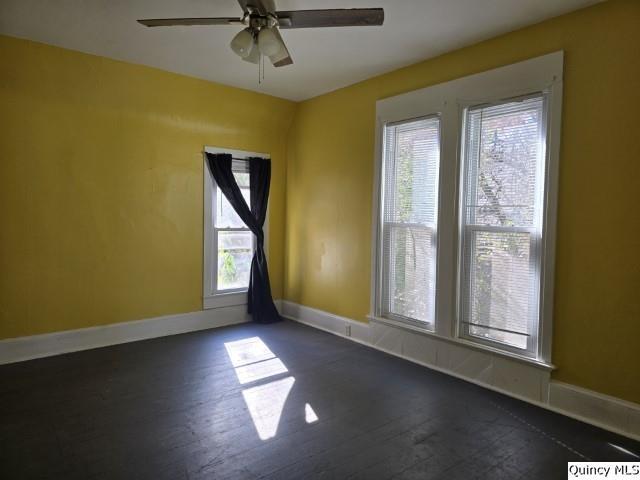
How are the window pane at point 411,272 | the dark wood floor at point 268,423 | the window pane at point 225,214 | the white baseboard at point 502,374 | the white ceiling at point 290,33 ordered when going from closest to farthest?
1. the dark wood floor at point 268,423
2. the white baseboard at point 502,374
3. the white ceiling at point 290,33
4. the window pane at point 411,272
5. the window pane at point 225,214

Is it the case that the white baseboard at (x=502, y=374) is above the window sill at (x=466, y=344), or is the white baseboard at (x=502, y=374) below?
below

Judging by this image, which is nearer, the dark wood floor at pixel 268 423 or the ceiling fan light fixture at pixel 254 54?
the dark wood floor at pixel 268 423

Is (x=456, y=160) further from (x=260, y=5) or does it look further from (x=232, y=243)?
(x=232, y=243)

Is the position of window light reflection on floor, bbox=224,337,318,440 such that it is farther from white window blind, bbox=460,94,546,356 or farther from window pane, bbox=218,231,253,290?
white window blind, bbox=460,94,546,356

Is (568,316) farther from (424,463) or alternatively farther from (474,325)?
(424,463)

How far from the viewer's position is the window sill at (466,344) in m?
3.03

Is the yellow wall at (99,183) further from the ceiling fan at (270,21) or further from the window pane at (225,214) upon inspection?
the ceiling fan at (270,21)

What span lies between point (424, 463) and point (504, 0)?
2.88 m

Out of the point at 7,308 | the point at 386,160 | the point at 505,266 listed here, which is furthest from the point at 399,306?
the point at 7,308

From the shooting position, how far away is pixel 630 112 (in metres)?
2.64

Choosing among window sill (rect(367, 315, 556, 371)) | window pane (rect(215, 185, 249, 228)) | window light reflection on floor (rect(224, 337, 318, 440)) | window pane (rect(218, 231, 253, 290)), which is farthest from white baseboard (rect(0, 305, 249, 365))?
window sill (rect(367, 315, 556, 371))

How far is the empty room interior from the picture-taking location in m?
2.56

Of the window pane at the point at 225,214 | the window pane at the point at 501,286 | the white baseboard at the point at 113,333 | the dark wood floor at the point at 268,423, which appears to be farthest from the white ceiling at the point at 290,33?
the dark wood floor at the point at 268,423

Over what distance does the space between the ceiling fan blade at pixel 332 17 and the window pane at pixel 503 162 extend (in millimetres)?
1434
